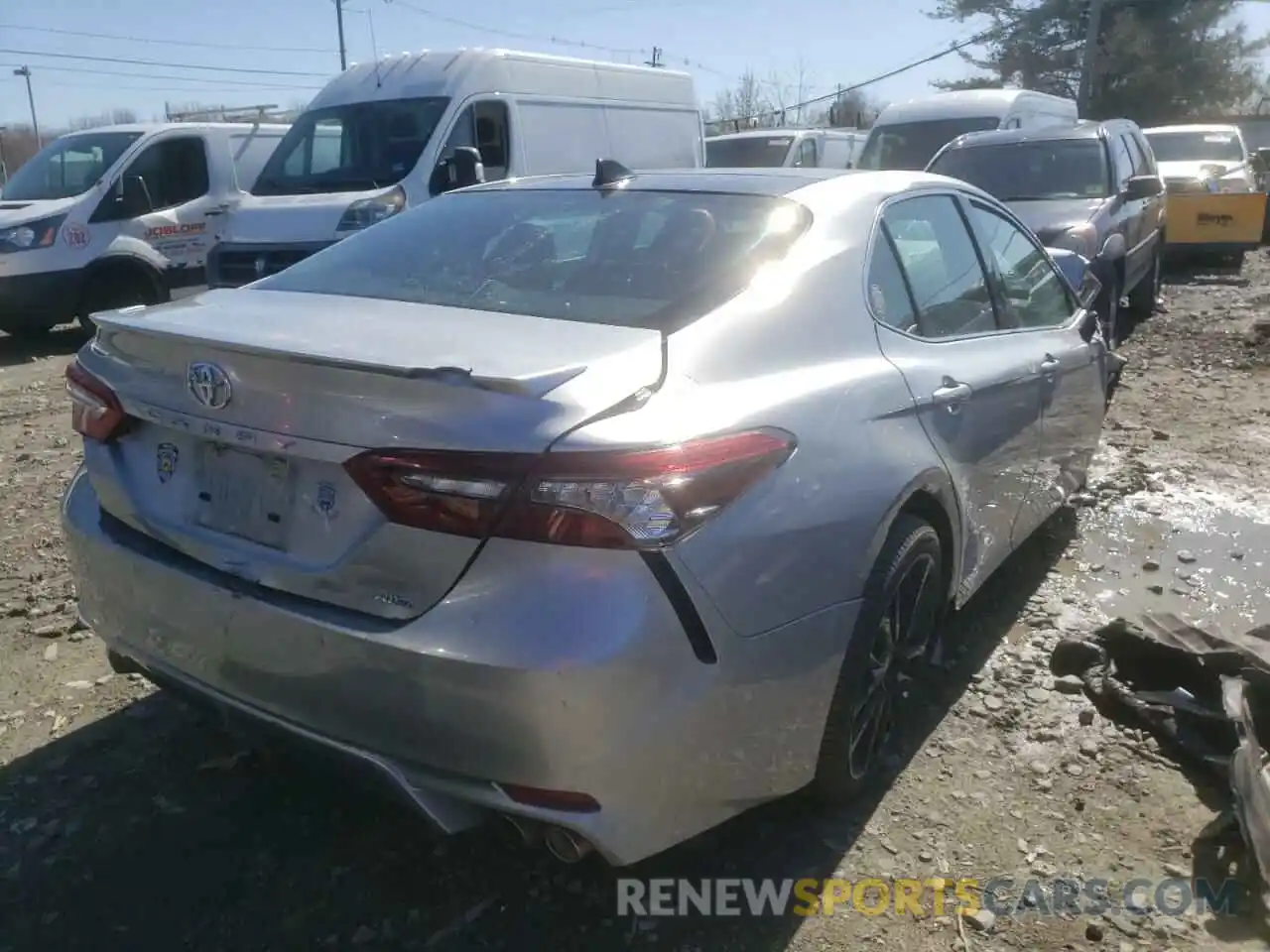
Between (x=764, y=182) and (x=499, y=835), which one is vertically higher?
(x=764, y=182)

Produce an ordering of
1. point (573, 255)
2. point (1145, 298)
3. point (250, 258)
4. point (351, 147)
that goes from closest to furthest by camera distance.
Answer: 1. point (573, 255)
2. point (250, 258)
3. point (351, 147)
4. point (1145, 298)

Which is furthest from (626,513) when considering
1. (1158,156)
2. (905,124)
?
(1158,156)

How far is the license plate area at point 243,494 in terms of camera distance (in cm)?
221

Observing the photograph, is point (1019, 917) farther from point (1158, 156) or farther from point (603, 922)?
point (1158, 156)

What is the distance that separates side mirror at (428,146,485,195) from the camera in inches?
340

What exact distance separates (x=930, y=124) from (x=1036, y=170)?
377cm

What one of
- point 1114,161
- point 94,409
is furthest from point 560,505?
point 1114,161

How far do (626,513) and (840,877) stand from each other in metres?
1.21

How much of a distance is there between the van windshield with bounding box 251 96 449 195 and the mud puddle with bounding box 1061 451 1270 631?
6343 millimetres

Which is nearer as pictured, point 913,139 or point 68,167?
point 68,167

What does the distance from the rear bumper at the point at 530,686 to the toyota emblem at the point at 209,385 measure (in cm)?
36

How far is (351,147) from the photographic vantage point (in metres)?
9.53

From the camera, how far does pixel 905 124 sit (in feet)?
41.7

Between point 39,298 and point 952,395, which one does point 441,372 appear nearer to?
point 952,395
